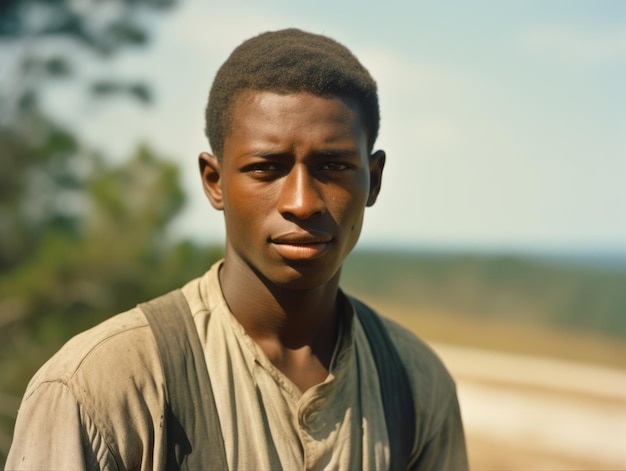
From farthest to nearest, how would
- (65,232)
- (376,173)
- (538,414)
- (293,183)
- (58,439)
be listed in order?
1. (538,414)
2. (65,232)
3. (376,173)
4. (293,183)
5. (58,439)

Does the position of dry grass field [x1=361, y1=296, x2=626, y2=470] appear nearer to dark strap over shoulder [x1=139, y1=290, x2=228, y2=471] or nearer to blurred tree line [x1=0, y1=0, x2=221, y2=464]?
blurred tree line [x1=0, y1=0, x2=221, y2=464]

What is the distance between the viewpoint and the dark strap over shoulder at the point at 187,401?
1.88 meters

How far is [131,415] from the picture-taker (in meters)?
1.87

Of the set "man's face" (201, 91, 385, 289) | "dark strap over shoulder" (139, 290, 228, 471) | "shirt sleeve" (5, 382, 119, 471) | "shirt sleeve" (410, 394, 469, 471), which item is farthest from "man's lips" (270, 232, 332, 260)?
"shirt sleeve" (410, 394, 469, 471)

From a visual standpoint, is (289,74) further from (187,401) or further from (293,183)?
(187,401)

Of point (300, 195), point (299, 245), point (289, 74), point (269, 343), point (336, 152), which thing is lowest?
point (269, 343)

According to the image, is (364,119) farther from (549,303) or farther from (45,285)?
(549,303)

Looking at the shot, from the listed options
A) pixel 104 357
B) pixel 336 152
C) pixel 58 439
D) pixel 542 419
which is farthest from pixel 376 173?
pixel 542 419

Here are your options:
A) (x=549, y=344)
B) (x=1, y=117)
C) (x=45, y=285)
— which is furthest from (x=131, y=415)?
(x=549, y=344)

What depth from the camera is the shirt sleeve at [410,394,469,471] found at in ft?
7.78

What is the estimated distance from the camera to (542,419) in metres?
10.5

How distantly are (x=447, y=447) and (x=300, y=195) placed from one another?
3.03ft

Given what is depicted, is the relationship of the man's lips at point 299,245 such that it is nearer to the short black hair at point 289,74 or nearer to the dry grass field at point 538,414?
the short black hair at point 289,74

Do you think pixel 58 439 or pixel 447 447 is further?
pixel 447 447
